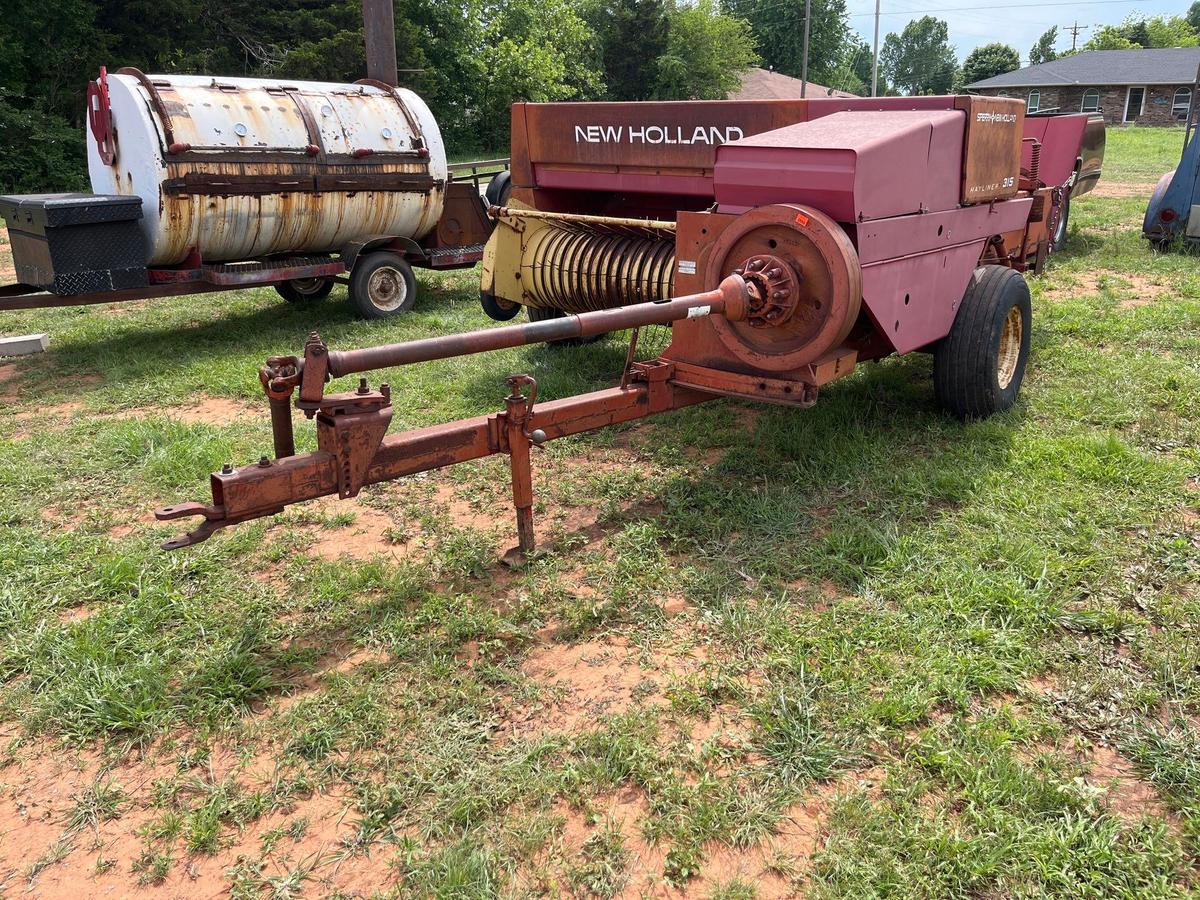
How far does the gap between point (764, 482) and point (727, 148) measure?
164 centimetres

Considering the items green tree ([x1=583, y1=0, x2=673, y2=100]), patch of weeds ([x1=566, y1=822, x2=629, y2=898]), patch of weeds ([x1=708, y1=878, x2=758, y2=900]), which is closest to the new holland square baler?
patch of weeds ([x1=566, y1=822, x2=629, y2=898])

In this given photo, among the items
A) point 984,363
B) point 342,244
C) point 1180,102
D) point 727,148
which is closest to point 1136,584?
point 984,363

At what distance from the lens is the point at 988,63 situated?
6981 cm

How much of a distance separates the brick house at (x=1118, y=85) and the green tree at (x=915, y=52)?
6344cm

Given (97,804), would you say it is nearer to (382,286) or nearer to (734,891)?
(734,891)

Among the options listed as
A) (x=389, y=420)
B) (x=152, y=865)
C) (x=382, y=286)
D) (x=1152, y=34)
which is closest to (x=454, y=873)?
(x=152, y=865)

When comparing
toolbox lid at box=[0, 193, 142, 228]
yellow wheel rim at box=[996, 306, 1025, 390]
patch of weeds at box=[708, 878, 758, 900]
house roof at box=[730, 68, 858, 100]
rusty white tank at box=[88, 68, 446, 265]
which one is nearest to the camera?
patch of weeds at box=[708, 878, 758, 900]

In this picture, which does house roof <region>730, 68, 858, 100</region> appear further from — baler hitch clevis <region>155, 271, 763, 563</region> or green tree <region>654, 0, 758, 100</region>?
baler hitch clevis <region>155, 271, 763, 563</region>

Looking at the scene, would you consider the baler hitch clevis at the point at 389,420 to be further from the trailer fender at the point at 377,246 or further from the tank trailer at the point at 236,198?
the trailer fender at the point at 377,246

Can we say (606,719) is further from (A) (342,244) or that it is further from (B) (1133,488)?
(A) (342,244)

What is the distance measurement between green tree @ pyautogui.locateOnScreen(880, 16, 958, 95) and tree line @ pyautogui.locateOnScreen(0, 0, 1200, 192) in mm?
68064

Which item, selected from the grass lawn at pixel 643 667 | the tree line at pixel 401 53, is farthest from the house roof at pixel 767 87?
the grass lawn at pixel 643 667

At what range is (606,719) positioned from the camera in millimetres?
2965

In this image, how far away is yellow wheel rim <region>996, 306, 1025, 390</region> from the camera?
17.6ft
